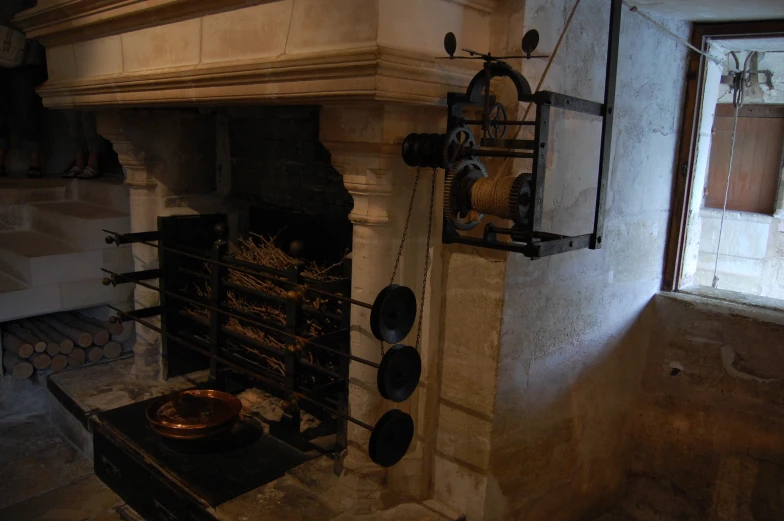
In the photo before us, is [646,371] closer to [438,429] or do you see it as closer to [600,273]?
[600,273]

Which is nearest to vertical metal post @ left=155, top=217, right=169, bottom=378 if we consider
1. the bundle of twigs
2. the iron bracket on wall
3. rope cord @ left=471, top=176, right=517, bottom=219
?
the bundle of twigs

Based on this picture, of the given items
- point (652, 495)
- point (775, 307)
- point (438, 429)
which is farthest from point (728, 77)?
point (438, 429)

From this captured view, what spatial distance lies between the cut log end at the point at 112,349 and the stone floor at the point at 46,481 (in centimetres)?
47

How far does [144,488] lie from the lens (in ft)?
8.18

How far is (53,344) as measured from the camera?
3.41 meters

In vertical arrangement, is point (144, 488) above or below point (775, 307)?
below

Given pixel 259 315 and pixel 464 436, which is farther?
pixel 259 315

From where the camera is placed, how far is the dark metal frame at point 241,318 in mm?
2287

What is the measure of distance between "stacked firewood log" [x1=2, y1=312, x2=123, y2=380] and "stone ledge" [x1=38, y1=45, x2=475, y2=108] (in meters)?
1.71

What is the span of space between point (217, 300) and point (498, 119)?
1.54 meters

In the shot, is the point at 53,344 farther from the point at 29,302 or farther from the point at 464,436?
the point at 464,436

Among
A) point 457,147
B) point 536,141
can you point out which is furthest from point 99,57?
point 536,141

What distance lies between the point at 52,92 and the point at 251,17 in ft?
5.36

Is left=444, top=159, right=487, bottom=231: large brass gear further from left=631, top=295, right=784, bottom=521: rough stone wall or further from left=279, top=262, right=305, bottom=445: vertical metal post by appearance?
left=631, top=295, right=784, bottom=521: rough stone wall
